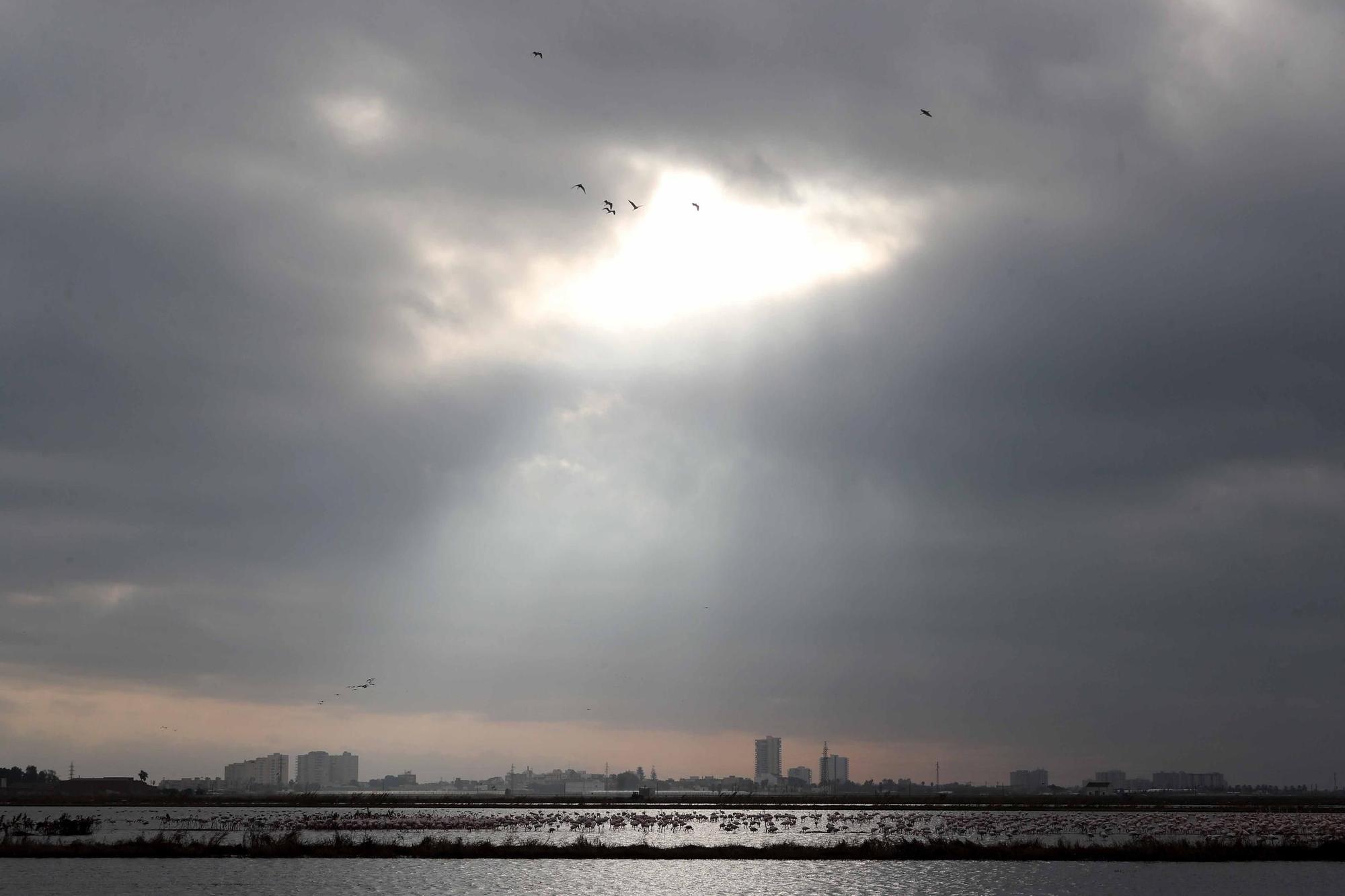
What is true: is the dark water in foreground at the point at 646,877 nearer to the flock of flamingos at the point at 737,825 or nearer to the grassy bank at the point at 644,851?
the grassy bank at the point at 644,851

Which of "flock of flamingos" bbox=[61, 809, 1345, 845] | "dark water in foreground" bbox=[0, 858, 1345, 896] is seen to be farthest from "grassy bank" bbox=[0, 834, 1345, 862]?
"flock of flamingos" bbox=[61, 809, 1345, 845]

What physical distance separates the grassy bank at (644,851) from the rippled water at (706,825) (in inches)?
339

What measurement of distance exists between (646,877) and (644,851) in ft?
34.9

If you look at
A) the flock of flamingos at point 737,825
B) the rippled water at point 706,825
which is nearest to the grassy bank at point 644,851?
the flock of flamingos at point 737,825

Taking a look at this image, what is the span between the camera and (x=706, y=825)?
113m

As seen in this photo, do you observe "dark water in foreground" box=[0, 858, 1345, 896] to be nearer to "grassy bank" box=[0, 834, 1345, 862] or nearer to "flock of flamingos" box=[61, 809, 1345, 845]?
"grassy bank" box=[0, 834, 1345, 862]

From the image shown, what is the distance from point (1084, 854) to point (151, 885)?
165 feet

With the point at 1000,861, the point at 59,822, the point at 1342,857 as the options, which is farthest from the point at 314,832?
the point at 1342,857

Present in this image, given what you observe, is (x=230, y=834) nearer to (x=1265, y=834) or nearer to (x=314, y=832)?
(x=314, y=832)

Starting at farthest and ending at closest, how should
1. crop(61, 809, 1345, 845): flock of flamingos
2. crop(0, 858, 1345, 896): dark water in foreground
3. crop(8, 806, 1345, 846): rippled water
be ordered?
crop(61, 809, 1345, 845): flock of flamingos < crop(8, 806, 1345, 846): rippled water < crop(0, 858, 1345, 896): dark water in foreground

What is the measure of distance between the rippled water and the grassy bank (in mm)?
8607

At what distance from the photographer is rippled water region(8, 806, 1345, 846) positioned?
292 ft

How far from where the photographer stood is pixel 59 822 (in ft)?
278

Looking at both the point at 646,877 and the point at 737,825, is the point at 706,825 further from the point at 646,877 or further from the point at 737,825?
the point at 646,877
